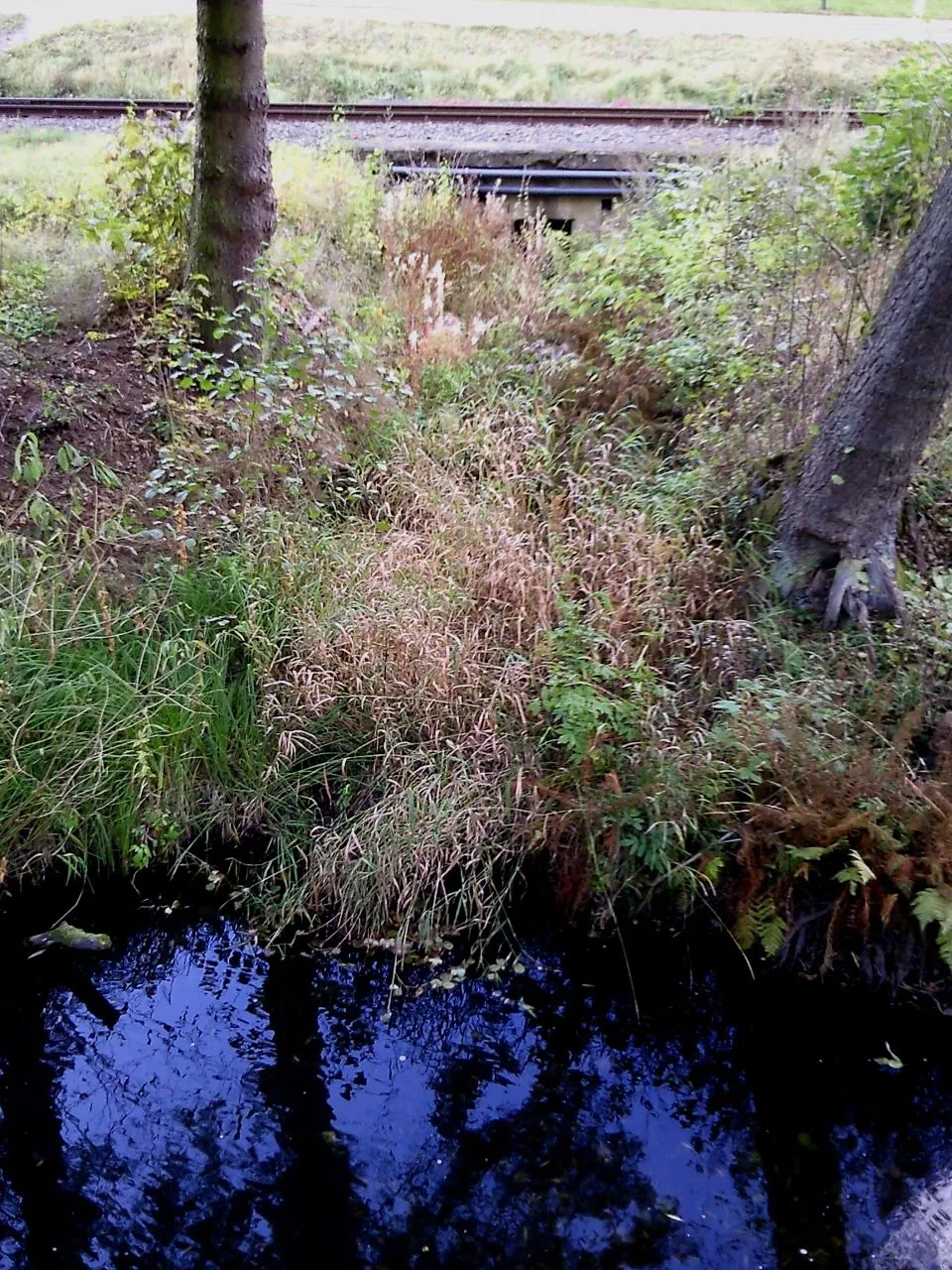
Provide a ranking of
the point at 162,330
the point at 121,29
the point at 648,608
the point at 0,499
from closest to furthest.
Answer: the point at 648,608 < the point at 0,499 < the point at 162,330 < the point at 121,29

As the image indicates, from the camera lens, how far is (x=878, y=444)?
470 cm

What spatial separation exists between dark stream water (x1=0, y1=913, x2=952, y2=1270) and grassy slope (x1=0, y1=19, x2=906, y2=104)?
471 inches

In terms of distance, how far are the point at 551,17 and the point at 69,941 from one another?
70.7ft

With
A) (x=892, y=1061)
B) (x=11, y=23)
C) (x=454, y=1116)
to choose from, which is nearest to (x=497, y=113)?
(x=892, y=1061)

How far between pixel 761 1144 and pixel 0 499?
15.9 ft

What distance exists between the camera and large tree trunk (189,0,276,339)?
19.0ft

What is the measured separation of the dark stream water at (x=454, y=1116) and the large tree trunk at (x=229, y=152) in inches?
169

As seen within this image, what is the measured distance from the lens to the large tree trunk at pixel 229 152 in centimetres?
580

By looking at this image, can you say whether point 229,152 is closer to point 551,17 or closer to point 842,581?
point 842,581

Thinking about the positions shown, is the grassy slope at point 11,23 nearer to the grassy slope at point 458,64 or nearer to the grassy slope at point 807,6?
the grassy slope at point 458,64

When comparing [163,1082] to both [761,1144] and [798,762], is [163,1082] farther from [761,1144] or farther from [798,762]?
[798,762]

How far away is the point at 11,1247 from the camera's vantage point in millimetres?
3109

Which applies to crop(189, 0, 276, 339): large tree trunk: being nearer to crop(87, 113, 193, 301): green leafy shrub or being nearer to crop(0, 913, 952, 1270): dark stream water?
crop(87, 113, 193, 301): green leafy shrub

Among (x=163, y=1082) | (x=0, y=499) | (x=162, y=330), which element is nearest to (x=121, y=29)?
(x=162, y=330)
